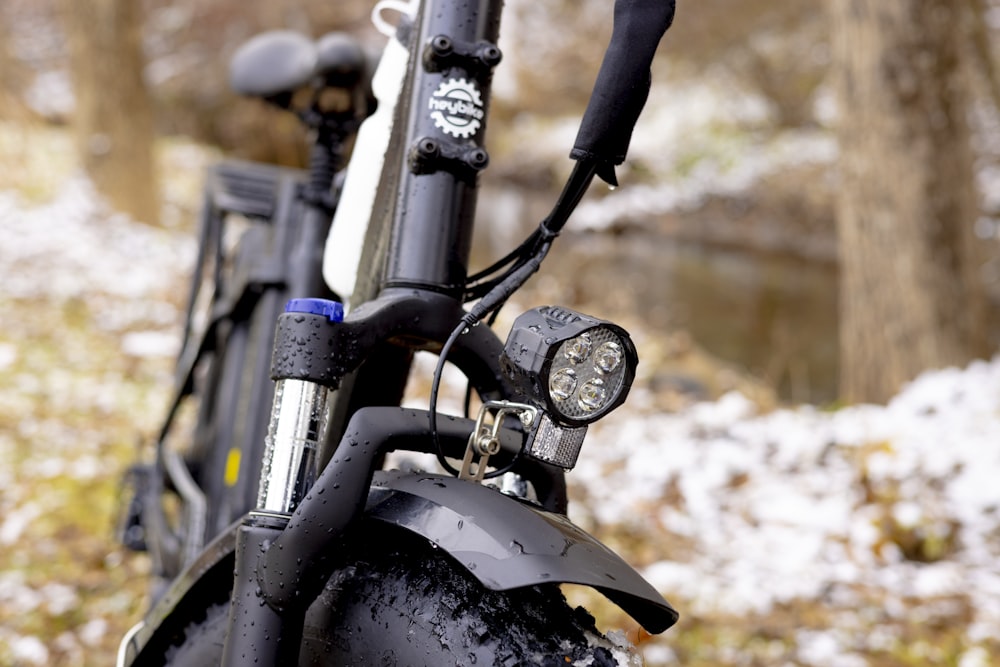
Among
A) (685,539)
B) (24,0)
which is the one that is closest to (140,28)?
(24,0)

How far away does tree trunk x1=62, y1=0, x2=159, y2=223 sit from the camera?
9289 millimetres

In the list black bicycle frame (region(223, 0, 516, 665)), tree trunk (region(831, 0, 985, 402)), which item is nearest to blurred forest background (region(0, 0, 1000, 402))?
tree trunk (region(831, 0, 985, 402))

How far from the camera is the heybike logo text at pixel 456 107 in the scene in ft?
4.53

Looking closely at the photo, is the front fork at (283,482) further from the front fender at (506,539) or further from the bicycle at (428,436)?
the front fender at (506,539)

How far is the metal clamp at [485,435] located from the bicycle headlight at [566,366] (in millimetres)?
43

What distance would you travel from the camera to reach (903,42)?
4824 mm

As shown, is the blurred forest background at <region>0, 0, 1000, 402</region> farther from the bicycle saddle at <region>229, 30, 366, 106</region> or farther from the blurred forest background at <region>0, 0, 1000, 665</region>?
the bicycle saddle at <region>229, 30, 366, 106</region>

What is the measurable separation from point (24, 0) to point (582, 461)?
1483 centimetres

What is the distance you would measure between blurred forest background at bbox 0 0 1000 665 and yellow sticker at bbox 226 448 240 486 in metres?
0.90

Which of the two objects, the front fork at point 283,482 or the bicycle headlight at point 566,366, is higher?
the bicycle headlight at point 566,366

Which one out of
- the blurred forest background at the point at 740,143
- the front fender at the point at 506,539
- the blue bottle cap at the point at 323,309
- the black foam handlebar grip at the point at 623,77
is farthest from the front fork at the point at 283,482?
the blurred forest background at the point at 740,143

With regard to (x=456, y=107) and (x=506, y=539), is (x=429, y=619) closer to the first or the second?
(x=506, y=539)

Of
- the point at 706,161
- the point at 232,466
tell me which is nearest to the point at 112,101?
the point at 232,466

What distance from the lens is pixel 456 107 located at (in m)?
1.39
